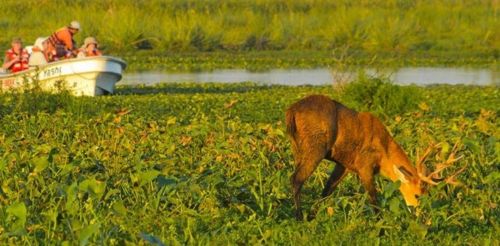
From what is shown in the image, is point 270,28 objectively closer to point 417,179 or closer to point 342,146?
point 342,146

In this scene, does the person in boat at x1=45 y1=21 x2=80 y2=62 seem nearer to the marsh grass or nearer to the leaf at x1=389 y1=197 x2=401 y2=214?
the marsh grass

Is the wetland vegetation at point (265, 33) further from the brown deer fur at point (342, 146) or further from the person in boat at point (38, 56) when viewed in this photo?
the brown deer fur at point (342, 146)

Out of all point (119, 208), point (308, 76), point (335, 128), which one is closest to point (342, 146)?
point (335, 128)

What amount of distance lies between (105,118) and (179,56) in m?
15.9

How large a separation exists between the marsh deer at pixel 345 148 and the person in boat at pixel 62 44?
10504 millimetres

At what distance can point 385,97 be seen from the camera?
1502cm

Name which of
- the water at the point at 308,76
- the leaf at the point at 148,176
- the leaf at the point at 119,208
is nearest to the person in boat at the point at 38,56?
the water at the point at 308,76

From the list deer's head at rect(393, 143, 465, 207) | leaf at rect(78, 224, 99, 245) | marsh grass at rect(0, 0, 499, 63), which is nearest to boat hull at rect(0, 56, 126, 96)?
marsh grass at rect(0, 0, 499, 63)

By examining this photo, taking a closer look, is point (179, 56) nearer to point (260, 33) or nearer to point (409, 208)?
point (260, 33)

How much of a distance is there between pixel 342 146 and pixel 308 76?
15110 mm

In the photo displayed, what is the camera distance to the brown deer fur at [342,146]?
816 centimetres

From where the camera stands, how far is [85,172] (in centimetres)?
830

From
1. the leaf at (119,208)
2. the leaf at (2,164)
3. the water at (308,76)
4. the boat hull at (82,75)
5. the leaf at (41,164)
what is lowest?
the water at (308,76)

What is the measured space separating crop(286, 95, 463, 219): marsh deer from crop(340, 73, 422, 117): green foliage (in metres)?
6.23
